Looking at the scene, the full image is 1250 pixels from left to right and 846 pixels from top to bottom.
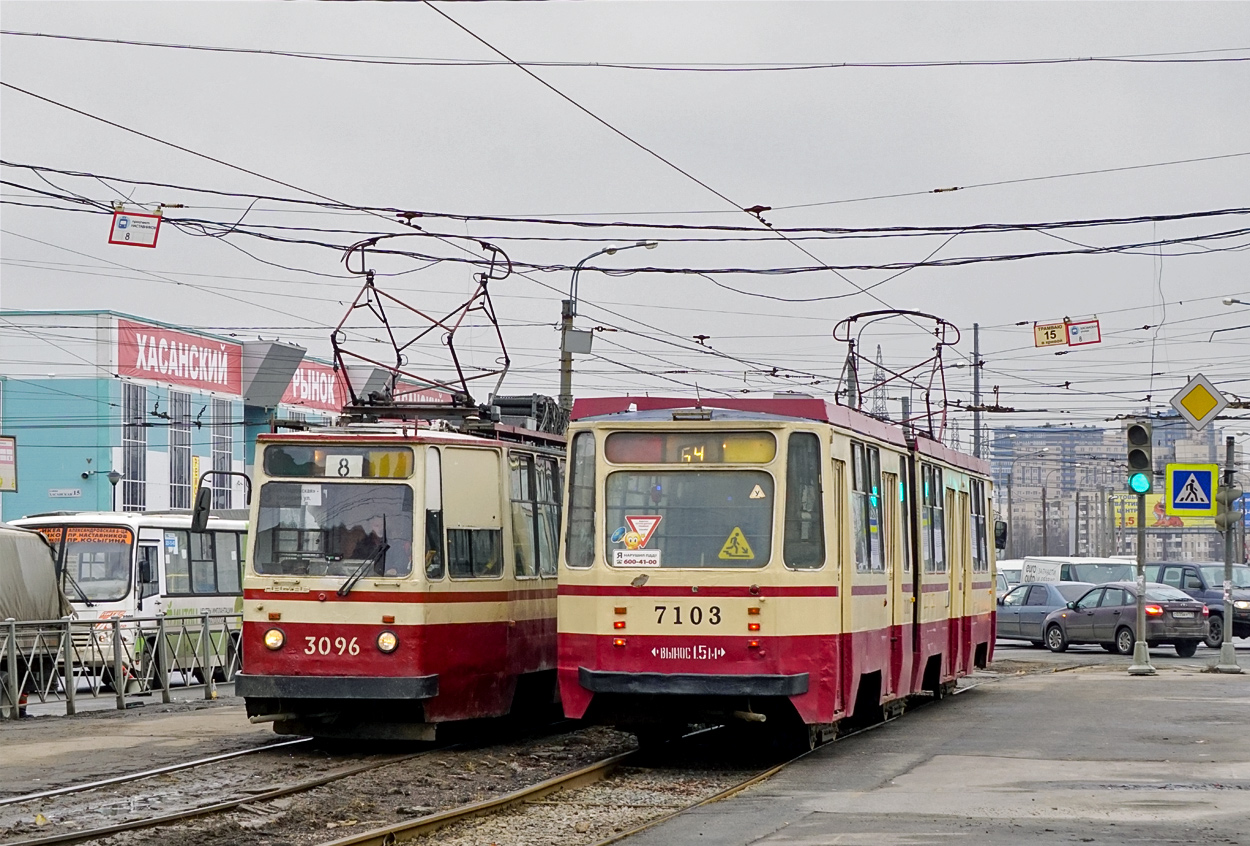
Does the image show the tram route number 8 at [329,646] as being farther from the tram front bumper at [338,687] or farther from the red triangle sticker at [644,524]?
the red triangle sticker at [644,524]

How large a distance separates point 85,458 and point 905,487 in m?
47.6

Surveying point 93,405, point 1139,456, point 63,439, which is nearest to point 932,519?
point 1139,456

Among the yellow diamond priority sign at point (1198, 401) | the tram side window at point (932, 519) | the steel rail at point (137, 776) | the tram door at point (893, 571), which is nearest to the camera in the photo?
the steel rail at point (137, 776)

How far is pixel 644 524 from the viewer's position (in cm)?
1386

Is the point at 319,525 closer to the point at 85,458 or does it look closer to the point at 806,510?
the point at 806,510

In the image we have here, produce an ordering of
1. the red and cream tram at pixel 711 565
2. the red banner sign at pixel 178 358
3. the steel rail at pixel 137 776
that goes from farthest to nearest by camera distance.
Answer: the red banner sign at pixel 178 358
the red and cream tram at pixel 711 565
the steel rail at pixel 137 776

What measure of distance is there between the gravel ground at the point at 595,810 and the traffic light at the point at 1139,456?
506 inches

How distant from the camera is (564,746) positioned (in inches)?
623

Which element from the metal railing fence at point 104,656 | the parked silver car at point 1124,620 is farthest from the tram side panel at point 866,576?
the parked silver car at point 1124,620

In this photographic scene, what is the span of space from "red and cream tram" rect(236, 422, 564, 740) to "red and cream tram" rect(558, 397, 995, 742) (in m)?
1.21

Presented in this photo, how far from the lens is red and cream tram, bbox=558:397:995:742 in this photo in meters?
13.5

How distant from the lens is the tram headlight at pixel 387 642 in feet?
46.8

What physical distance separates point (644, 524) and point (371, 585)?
231 centimetres

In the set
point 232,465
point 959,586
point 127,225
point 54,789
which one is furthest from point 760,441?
point 232,465
